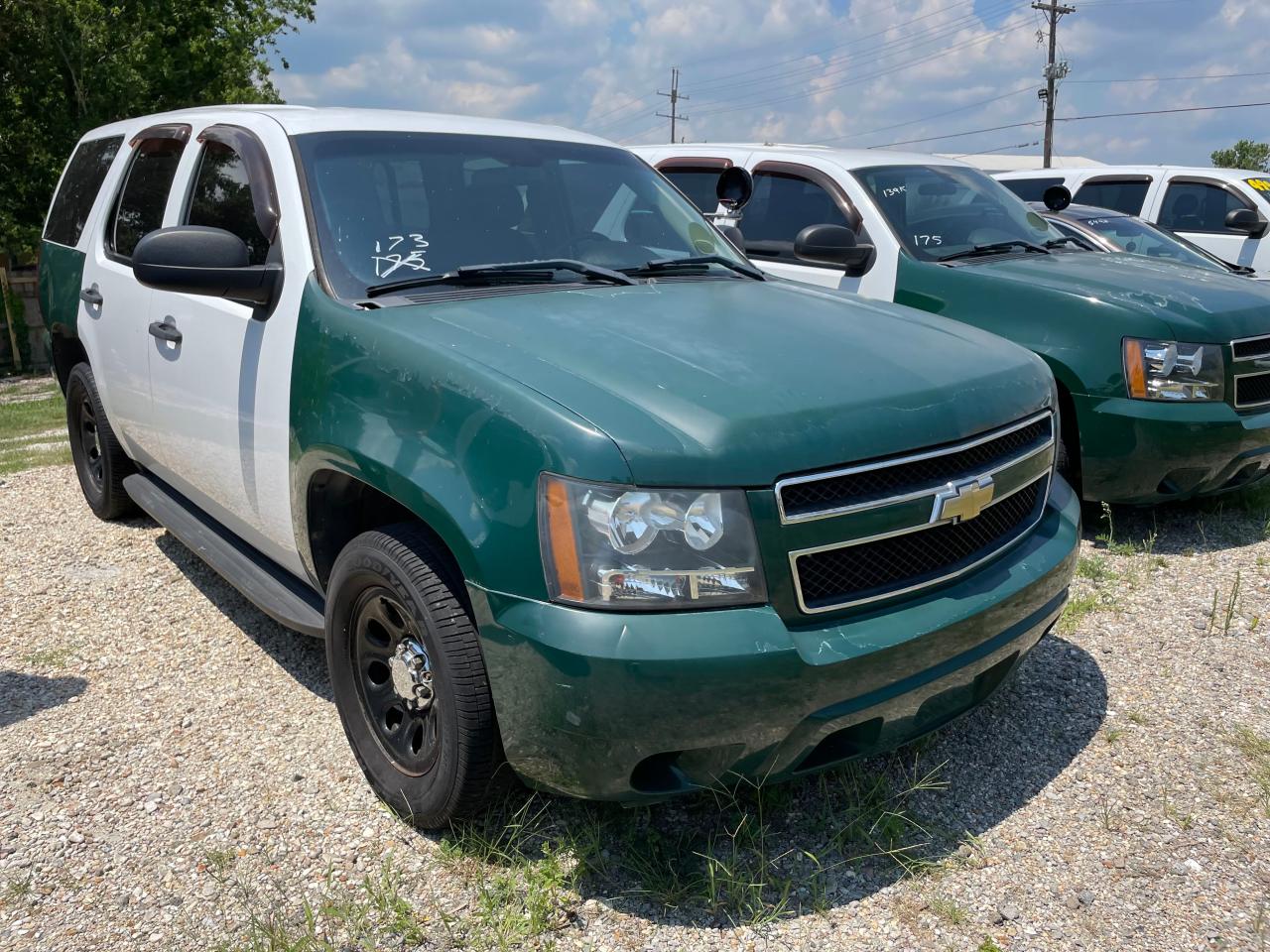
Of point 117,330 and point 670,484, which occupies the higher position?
point 670,484

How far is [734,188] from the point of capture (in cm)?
630

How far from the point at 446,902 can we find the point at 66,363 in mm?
4237

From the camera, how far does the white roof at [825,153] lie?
20.9 ft

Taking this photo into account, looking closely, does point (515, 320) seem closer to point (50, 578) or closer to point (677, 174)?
point (50, 578)

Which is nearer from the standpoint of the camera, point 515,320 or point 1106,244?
point 515,320

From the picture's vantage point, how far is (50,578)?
4969 millimetres

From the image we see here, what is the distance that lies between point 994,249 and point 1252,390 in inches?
62.7

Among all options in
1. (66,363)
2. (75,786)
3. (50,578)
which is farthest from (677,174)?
(75,786)

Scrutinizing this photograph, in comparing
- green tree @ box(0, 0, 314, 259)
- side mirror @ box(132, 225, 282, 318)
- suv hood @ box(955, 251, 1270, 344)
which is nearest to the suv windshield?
side mirror @ box(132, 225, 282, 318)

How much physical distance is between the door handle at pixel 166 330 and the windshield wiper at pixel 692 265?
5.48 ft

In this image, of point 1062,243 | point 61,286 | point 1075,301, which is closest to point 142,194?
point 61,286

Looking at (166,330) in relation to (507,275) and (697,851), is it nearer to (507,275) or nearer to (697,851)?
(507,275)

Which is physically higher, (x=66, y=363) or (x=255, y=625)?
(x=66, y=363)

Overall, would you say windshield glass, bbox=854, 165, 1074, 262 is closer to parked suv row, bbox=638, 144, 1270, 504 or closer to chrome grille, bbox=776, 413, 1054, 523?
parked suv row, bbox=638, 144, 1270, 504
